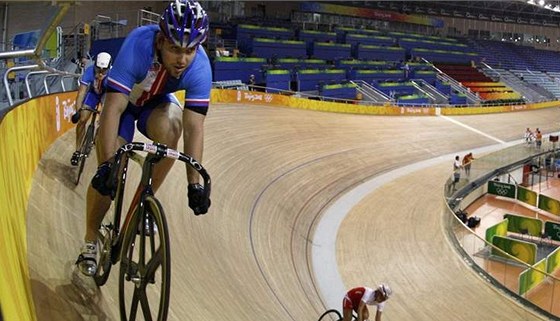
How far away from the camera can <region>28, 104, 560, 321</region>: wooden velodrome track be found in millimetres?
2959

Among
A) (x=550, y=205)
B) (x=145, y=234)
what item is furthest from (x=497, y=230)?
(x=145, y=234)

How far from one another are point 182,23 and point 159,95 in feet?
1.66

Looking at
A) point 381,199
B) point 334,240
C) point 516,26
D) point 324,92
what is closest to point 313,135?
point 381,199

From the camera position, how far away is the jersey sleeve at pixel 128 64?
2.00m

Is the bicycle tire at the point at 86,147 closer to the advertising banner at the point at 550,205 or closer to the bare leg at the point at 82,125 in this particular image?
the bare leg at the point at 82,125

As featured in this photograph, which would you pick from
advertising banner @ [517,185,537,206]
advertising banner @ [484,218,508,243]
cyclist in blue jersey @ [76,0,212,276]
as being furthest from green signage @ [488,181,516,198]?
cyclist in blue jersey @ [76,0,212,276]

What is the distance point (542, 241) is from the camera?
10125 mm

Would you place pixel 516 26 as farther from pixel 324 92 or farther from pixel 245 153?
pixel 245 153

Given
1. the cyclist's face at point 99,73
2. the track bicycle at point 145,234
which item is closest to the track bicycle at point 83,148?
the cyclist's face at point 99,73

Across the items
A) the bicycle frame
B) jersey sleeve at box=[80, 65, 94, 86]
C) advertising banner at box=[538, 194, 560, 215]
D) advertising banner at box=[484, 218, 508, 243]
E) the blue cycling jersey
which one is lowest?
advertising banner at box=[538, 194, 560, 215]

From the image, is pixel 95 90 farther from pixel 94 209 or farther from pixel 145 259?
pixel 145 259

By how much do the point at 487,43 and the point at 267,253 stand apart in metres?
39.1

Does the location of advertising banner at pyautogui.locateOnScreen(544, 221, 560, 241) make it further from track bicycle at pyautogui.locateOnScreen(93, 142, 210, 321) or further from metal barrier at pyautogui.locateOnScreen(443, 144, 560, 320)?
track bicycle at pyautogui.locateOnScreen(93, 142, 210, 321)

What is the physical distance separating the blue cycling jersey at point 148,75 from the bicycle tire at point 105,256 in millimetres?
563
